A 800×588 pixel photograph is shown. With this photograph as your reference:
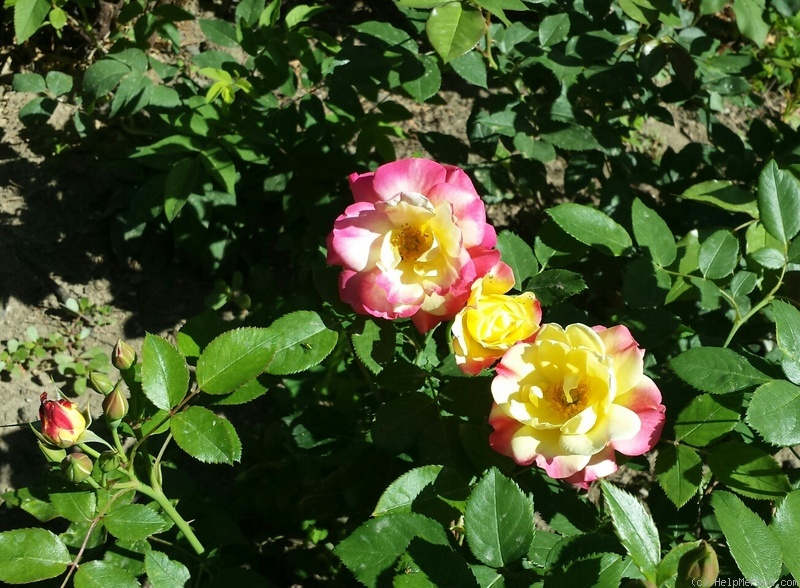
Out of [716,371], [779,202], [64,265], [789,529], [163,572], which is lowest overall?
[64,265]

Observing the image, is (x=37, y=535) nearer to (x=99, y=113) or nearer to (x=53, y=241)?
(x=53, y=241)

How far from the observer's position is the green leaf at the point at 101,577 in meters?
0.99

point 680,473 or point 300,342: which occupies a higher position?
point 300,342

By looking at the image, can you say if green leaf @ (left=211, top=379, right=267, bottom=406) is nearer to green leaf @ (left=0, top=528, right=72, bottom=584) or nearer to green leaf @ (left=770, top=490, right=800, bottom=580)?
green leaf @ (left=0, top=528, right=72, bottom=584)

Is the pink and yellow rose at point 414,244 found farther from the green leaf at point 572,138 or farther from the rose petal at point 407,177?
the green leaf at point 572,138

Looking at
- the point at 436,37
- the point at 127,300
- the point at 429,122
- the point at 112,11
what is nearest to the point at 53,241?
the point at 127,300

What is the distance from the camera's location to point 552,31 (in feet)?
5.38

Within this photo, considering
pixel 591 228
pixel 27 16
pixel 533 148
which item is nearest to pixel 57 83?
pixel 27 16

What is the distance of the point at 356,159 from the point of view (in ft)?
6.61

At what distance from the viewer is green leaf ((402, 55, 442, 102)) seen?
1474 millimetres

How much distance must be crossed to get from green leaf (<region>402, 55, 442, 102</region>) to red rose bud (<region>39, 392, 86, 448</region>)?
890mm

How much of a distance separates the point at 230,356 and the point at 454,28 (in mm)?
665

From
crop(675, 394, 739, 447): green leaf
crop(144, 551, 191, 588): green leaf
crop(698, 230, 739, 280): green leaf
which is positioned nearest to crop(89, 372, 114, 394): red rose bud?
crop(144, 551, 191, 588): green leaf

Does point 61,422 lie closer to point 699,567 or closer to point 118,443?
point 118,443
